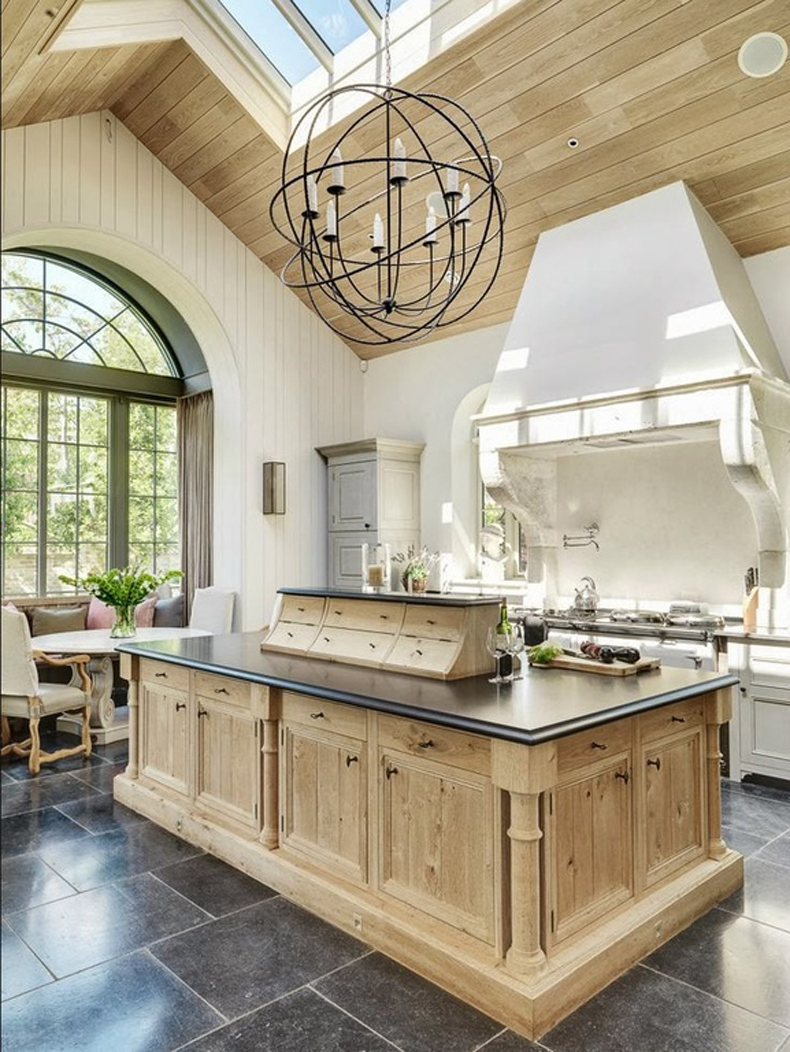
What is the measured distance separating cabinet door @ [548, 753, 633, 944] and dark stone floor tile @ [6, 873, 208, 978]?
1273 mm

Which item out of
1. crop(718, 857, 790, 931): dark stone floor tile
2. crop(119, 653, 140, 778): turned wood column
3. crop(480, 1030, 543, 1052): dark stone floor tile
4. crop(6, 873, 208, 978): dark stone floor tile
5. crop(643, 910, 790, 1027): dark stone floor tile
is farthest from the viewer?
crop(119, 653, 140, 778): turned wood column

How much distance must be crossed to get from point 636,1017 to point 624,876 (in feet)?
1.41

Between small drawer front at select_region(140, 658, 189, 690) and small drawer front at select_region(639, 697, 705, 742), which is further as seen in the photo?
small drawer front at select_region(140, 658, 189, 690)

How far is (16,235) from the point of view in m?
4.54

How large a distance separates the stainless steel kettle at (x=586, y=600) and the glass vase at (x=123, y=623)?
3085 millimetres

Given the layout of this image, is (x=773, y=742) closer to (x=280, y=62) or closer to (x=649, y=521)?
(x=649, y=521)

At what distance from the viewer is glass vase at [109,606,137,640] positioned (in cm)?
509

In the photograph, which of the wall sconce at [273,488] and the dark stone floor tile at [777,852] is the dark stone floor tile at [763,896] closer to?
the dark stone floor tile at [777,852]

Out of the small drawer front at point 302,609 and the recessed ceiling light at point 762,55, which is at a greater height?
the recessed ceiling light at point 762,55

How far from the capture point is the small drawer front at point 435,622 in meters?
2.70

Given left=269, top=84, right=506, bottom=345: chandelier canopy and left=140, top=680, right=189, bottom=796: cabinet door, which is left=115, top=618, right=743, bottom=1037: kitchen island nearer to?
left=140, top=680, right=189, bottom=796: cabinet door

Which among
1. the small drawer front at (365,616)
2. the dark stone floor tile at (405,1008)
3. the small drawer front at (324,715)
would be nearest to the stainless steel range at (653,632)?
the small drawer front at (365,616)

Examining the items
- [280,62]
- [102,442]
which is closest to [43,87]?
[280,62]

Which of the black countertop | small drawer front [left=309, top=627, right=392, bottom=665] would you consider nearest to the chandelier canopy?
small drawer front [left=309, top=627, right=392, bottom=665]
